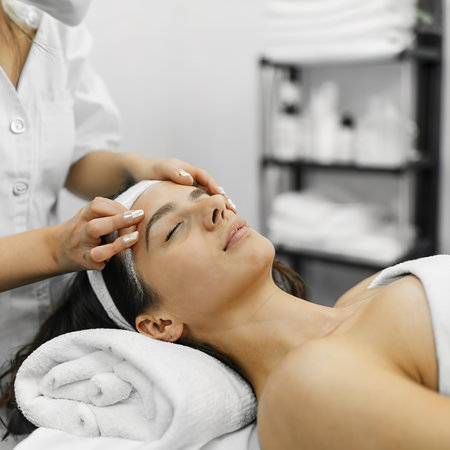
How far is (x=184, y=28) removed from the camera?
9.86ft

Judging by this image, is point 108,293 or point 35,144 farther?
point 35,144

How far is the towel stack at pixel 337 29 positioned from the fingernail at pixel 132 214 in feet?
4.88

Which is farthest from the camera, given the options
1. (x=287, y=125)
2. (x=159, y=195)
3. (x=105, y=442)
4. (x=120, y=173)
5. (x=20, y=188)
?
(x=287, y=125)

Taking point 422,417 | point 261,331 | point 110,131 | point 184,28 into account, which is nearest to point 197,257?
point 261,331

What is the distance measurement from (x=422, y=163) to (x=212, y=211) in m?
1.56

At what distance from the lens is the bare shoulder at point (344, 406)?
74 centimetres

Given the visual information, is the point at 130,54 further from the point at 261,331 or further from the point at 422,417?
the point at 422,417

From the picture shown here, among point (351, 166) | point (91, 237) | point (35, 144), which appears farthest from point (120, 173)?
point (351, 166)

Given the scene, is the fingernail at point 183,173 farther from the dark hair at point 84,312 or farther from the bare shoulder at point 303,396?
the bare shoulder at point 303,396

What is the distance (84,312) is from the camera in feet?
3.86

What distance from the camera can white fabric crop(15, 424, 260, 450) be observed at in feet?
2.95

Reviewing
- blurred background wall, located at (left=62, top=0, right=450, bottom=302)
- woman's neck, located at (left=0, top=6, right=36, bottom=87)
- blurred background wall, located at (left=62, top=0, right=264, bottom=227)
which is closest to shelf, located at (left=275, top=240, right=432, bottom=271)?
blurred background wall, located at (left=62, top=0, right=450, bottom=302)

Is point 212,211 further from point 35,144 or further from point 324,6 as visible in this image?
point 324,6

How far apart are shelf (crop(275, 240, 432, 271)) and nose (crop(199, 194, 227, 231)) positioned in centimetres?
136
